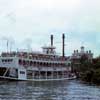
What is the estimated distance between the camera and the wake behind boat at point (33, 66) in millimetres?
122562

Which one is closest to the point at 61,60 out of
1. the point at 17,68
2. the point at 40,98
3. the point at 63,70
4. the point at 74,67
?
the point at 63,70

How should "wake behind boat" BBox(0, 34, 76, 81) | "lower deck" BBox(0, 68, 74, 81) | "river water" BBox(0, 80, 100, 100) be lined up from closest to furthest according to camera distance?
"river water" BBox(0, 80, 100, 100)
"lower deck" BBox(0, 68, 74, 81)
"wake behind boat" BBox(0, 34, 76, 81)

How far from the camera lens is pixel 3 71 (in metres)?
124

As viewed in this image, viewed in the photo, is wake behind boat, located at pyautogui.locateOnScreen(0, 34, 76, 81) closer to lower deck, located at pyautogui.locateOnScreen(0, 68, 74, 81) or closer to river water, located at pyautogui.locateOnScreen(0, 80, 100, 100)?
lower deck, located at pyautogui.locateOnScreen(0, 68, 74, 81)

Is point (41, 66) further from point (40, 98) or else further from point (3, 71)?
point (40, 98)

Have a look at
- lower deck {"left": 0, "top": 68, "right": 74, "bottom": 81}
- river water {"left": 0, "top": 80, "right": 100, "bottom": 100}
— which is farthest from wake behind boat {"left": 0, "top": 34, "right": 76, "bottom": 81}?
river water {"left": 0, "top": 80, "right": 100, "bottom": 100}

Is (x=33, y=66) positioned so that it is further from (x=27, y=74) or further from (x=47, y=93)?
(x=47, y=93)

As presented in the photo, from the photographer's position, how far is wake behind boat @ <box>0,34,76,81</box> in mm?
122562

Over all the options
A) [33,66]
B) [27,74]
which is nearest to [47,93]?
[27,74]

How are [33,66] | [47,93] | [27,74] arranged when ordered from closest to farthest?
[47,93]
[27,74]
[33,66]

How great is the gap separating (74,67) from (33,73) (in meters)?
68.4

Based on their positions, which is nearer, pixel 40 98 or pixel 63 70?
pixel 40 98

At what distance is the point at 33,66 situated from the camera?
421ft

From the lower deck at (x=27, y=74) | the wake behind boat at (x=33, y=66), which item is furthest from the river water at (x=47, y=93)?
the wake behind boat at (x=33, y=66)
